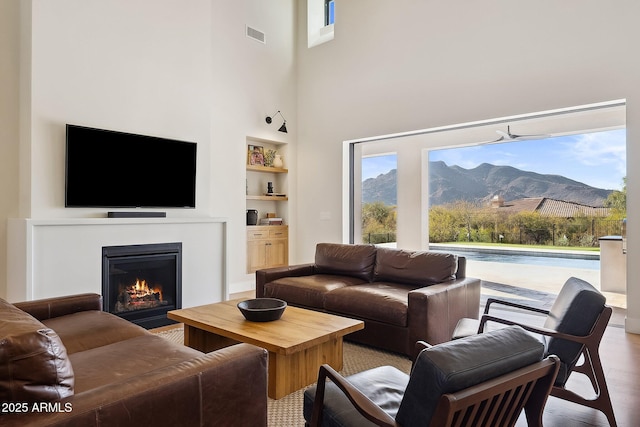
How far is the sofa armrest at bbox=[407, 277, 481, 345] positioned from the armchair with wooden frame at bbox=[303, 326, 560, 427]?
65.2 inches

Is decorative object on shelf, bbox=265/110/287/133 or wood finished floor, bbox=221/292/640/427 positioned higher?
decorative object on shelf, bbox=265/110/287/133

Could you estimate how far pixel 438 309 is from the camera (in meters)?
3.25

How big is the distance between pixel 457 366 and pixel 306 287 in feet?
9.46

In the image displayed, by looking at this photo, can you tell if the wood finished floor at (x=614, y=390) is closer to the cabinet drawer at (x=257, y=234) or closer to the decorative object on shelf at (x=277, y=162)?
the cabinet drawer at (x=257, y=234)

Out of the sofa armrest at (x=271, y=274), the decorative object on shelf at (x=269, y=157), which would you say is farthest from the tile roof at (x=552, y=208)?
the decorative object on shelf at (x=269, y=157)

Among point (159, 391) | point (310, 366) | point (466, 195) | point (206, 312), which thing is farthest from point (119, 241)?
point (466, 195)

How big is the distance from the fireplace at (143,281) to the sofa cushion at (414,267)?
2.24 m

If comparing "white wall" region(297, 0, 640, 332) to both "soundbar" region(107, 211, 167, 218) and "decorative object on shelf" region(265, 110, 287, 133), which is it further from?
"soundbar" region(107, 211, 167, 218)

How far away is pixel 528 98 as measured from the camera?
458cm

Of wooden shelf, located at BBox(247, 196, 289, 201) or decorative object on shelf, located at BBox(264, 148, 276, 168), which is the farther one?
decorative object on shelf, located at BBox(264, 148, 276, 168)

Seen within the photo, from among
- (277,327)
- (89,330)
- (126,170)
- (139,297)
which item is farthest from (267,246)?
(89,330)

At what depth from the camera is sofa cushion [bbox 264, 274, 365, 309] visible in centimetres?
391

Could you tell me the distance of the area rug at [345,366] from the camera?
232cm

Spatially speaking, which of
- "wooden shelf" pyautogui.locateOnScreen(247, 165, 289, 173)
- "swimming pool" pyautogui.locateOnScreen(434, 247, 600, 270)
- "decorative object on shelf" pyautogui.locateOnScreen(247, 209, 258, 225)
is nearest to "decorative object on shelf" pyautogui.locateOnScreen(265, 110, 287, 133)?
"wooden shelf" pyautogui.locateOnScreen(247, 165, 289, 173)
